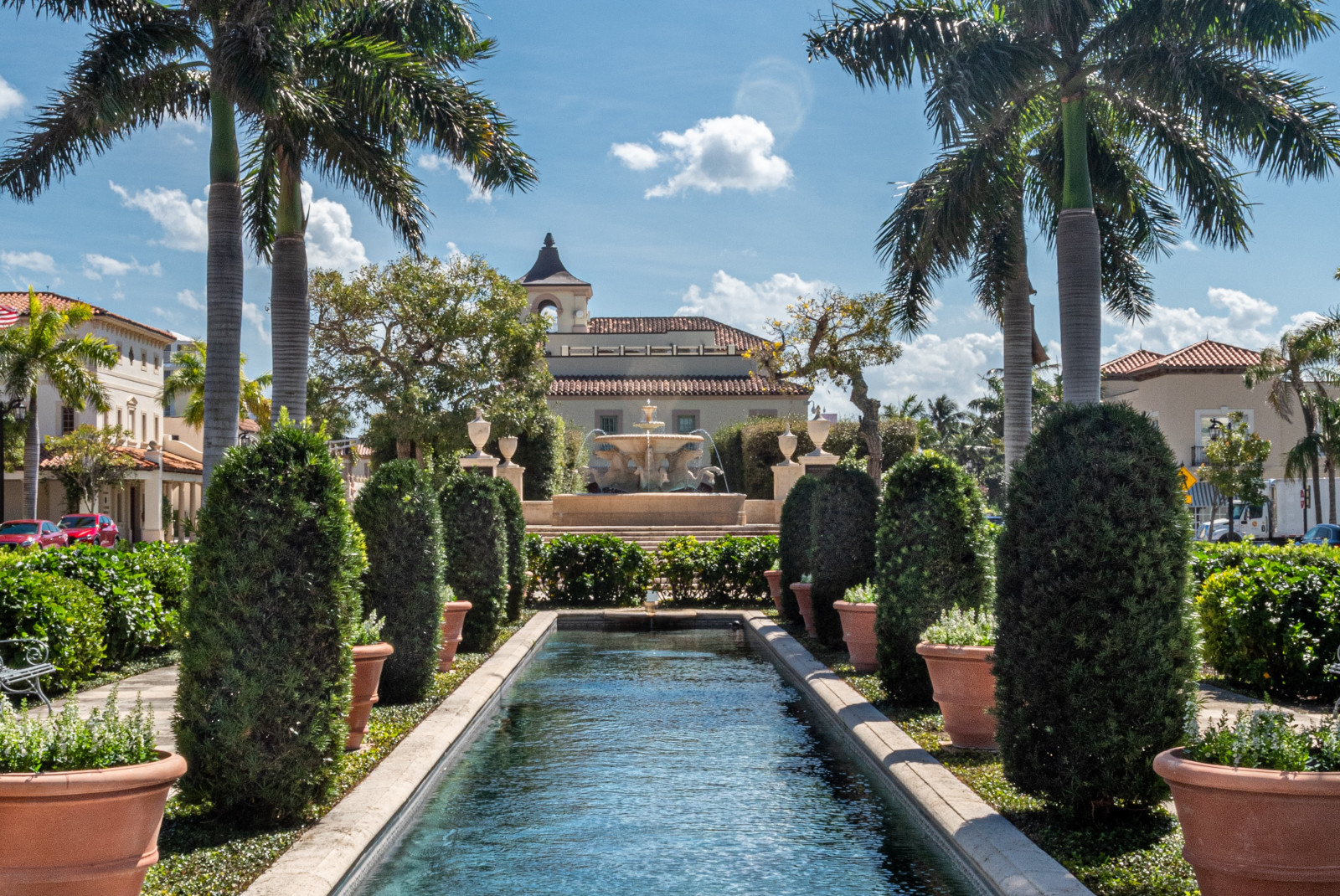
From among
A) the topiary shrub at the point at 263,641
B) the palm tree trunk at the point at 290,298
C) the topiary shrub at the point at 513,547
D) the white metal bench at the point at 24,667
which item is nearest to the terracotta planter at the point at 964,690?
the topiary shrub at the point at 263,641

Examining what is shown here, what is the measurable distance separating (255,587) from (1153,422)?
4.53 meters

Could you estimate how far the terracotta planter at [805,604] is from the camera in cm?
1441

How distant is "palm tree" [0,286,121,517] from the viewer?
35.5 meters

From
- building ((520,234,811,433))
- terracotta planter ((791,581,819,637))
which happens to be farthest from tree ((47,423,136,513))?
terracotta planter ((791,581,819,637))

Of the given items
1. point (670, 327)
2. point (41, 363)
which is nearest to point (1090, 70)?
point (41, 363)

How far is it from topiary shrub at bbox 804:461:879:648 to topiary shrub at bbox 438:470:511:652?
373 cm

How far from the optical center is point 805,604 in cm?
1493

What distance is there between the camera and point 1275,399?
40281 mm

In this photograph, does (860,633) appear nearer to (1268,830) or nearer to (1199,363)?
(1268,830)

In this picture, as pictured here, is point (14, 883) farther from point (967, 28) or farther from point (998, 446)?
point (998, 446)


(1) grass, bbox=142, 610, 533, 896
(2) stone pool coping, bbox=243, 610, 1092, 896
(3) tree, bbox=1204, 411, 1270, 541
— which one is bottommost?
(2) stone pool coping, bbox=243, 610, 1092, 896

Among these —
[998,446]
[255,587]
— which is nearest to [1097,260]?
[255,587]

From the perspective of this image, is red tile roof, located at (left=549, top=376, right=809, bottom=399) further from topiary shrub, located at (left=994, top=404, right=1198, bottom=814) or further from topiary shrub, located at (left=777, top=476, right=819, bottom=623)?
topiary shrub, located at (left=994, top=404, right=1198, bottom=814)

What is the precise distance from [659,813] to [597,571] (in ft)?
43.2
